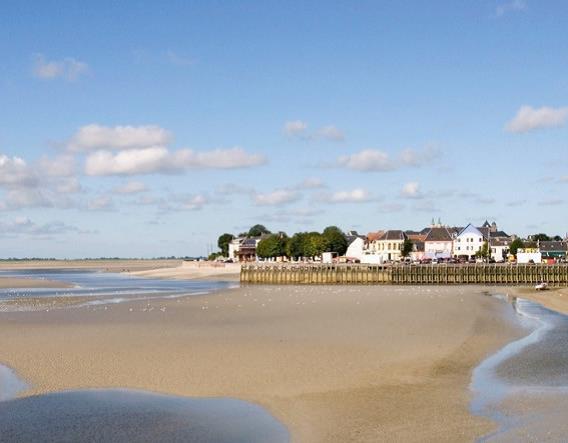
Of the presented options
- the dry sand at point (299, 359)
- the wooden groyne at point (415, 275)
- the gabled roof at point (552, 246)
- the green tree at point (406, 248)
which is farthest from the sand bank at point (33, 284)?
the gabled roof at point (552, 246)

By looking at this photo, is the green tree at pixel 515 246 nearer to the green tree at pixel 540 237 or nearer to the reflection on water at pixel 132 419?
the green tree at pixel 540 237

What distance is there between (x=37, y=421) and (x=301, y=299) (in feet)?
122

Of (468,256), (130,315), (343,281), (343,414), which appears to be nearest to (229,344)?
(343,414)

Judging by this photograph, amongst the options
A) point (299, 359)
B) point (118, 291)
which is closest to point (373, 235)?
point (118, 291)

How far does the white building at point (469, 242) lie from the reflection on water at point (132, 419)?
414 feet

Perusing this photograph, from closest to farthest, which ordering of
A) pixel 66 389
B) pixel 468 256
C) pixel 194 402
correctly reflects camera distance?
pixel 194 402
pixel 66 389
pixel 468 256

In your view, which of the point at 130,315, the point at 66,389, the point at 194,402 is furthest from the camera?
the point at 130,315

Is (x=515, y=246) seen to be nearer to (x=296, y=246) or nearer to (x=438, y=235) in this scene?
(x=438, y=235)

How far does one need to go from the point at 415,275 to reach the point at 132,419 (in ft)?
236

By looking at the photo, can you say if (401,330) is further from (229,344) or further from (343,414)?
(343,414)

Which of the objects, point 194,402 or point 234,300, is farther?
point 234,300

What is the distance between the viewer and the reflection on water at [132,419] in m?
13.3

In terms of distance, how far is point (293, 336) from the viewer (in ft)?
90.7

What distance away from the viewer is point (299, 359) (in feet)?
71.5
